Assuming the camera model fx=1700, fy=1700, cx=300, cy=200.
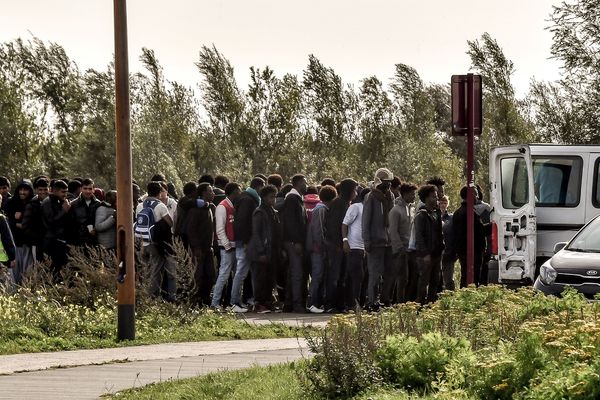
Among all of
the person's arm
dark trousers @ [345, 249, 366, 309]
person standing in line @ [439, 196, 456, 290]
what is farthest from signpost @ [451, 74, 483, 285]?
the person's arm

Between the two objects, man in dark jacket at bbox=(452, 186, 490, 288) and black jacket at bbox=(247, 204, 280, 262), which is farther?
black jacket at bbox=(247, 204, 280, 262)

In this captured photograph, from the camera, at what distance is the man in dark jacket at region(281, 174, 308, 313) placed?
80.1 feet

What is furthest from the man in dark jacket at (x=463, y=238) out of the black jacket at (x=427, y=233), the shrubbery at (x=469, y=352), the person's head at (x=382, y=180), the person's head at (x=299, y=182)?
the shrubbery at (x=469, y=352)

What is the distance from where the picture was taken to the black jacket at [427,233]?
2303cm

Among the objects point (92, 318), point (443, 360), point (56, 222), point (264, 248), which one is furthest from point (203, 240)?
point (443, 360)

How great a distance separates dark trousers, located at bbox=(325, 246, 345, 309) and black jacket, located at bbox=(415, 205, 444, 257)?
72.0 inches

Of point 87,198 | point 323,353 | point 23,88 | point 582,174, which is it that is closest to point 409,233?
point 582,174

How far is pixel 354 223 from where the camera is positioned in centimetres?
2400

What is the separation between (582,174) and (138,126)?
3900cm

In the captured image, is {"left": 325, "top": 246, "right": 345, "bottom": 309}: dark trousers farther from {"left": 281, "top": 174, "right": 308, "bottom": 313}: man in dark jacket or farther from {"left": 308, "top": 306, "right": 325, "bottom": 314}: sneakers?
{"left": 281, "top": 174, "right": 308, "bottom": 313}: man in dark jacket

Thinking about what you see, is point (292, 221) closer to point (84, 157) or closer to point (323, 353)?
point (323, 353)

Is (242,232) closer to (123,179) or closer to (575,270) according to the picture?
(123,179)

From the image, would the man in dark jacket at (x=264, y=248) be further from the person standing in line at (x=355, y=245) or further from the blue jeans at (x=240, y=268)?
the person standing in line at (x=355, y=245)

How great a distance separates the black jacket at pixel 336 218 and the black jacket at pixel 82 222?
11.1 ft
